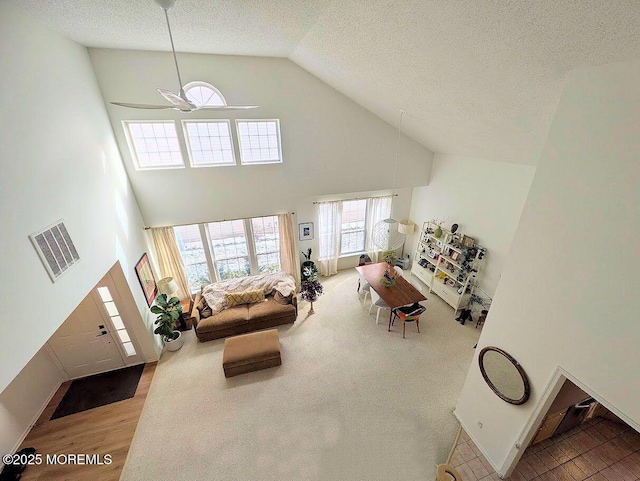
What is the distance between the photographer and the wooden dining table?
534 cm

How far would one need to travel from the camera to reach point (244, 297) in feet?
19.3

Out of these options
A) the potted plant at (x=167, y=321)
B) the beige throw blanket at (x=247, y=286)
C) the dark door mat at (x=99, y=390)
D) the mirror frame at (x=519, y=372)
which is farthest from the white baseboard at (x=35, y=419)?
the mirror frame at (x=519, y=372)

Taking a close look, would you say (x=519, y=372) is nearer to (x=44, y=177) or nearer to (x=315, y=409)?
(x=315, y=409)

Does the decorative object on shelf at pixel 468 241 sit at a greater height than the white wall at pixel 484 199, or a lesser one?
lesser

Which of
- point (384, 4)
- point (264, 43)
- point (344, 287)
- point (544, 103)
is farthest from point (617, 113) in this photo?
point (344, 287)

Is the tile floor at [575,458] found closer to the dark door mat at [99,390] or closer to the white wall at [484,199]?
the white wall at [484,199]

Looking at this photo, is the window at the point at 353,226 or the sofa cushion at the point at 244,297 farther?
the window at the point at 353,226

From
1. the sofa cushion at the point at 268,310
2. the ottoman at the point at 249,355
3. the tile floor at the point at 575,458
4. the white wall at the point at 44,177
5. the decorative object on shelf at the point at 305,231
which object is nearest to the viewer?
the white wall at the point at 44,177

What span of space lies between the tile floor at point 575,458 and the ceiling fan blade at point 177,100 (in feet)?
17.4

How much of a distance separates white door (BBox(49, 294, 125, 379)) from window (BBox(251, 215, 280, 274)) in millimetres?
3276

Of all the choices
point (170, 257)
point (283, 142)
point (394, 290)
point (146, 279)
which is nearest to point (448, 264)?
point (394, 290)

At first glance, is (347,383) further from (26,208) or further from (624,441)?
(26,208)

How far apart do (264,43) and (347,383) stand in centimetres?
568

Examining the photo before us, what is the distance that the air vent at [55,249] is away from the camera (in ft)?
8.32
